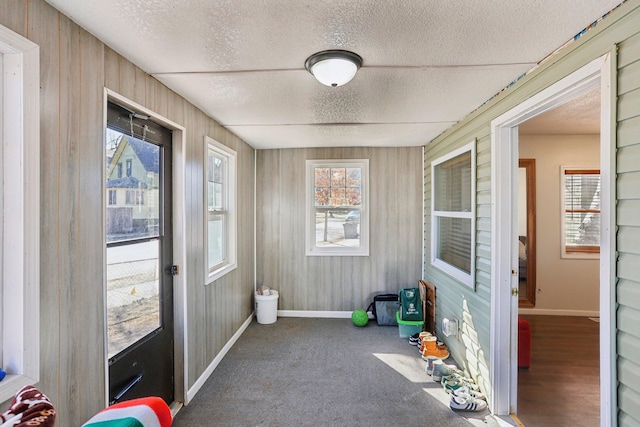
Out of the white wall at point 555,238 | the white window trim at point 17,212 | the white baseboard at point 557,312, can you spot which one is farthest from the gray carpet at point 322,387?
the white wall at point 555,238

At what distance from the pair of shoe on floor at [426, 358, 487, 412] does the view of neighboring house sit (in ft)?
8.49

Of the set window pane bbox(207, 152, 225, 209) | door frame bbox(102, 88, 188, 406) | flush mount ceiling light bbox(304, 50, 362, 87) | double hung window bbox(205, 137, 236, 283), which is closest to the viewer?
flush mount ceiling light bbox(304, 50, 362, 87)

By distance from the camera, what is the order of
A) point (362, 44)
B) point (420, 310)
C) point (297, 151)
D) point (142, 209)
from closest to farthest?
point (362, 44) < point (142, 209) < point (420, 310) < point (297, 151)

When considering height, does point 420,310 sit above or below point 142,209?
below

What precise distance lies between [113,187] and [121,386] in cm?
117

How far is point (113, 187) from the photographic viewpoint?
1764 millimetres

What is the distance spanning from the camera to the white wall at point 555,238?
421cm

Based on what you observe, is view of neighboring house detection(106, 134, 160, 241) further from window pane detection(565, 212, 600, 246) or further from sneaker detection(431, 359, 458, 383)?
window pane detection(565, 212, 600, 246)

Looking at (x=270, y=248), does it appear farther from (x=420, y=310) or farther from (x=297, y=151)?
(x=420, y=310)

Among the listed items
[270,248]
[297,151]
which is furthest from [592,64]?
[270,248]

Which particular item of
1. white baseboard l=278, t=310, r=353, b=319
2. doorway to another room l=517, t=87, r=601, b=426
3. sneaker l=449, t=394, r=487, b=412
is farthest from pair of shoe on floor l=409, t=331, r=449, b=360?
doorway to another room l=517, t=87, r=601, b=426

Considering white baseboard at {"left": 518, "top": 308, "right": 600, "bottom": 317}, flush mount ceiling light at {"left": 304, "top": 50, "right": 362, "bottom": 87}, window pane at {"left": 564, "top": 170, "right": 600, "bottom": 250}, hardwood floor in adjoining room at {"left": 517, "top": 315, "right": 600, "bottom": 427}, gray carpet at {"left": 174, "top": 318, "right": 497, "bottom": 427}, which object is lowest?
gray carpet at {"left": 174, "top": 318, "right": 497, "bottom": 427}

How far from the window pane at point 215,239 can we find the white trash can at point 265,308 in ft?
3.09

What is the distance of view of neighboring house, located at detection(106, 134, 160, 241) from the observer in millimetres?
1760
